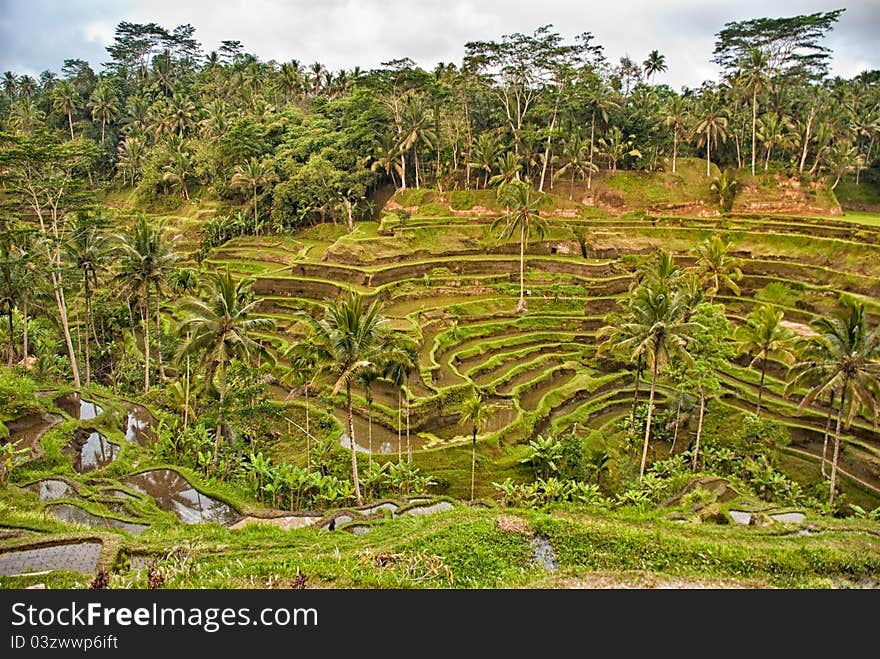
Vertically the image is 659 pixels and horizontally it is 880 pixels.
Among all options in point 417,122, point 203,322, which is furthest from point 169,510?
point 417,122

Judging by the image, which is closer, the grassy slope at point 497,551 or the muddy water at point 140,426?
the grassy slope at point 497,551

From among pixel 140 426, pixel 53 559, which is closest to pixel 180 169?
pixel 140 426

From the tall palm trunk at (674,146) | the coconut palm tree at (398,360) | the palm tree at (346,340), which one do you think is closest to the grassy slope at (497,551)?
the palm tree at (346,340)

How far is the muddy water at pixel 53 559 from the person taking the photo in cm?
1123

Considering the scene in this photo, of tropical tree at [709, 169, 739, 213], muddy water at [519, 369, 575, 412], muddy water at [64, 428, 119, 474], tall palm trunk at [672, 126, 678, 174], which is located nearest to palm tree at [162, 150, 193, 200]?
muddy water at [64, 428, 119, 474]

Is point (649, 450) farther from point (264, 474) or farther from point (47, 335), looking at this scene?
point (47, 335)

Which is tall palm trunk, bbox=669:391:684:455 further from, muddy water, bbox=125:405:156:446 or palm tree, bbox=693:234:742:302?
muddy water, bbox=125:405:156:446

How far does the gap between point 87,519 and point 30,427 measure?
26.3 feet

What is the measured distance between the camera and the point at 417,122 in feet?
171

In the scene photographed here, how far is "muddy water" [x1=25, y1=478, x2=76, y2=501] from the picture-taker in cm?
1573

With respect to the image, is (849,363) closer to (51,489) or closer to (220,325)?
(220,325)

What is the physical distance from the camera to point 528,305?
38312 millimetres

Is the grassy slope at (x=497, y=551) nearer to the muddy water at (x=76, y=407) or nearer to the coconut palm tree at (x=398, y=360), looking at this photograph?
the coconut palm tree at (x=398, y=360)

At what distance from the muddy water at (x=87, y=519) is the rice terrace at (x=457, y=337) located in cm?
12
